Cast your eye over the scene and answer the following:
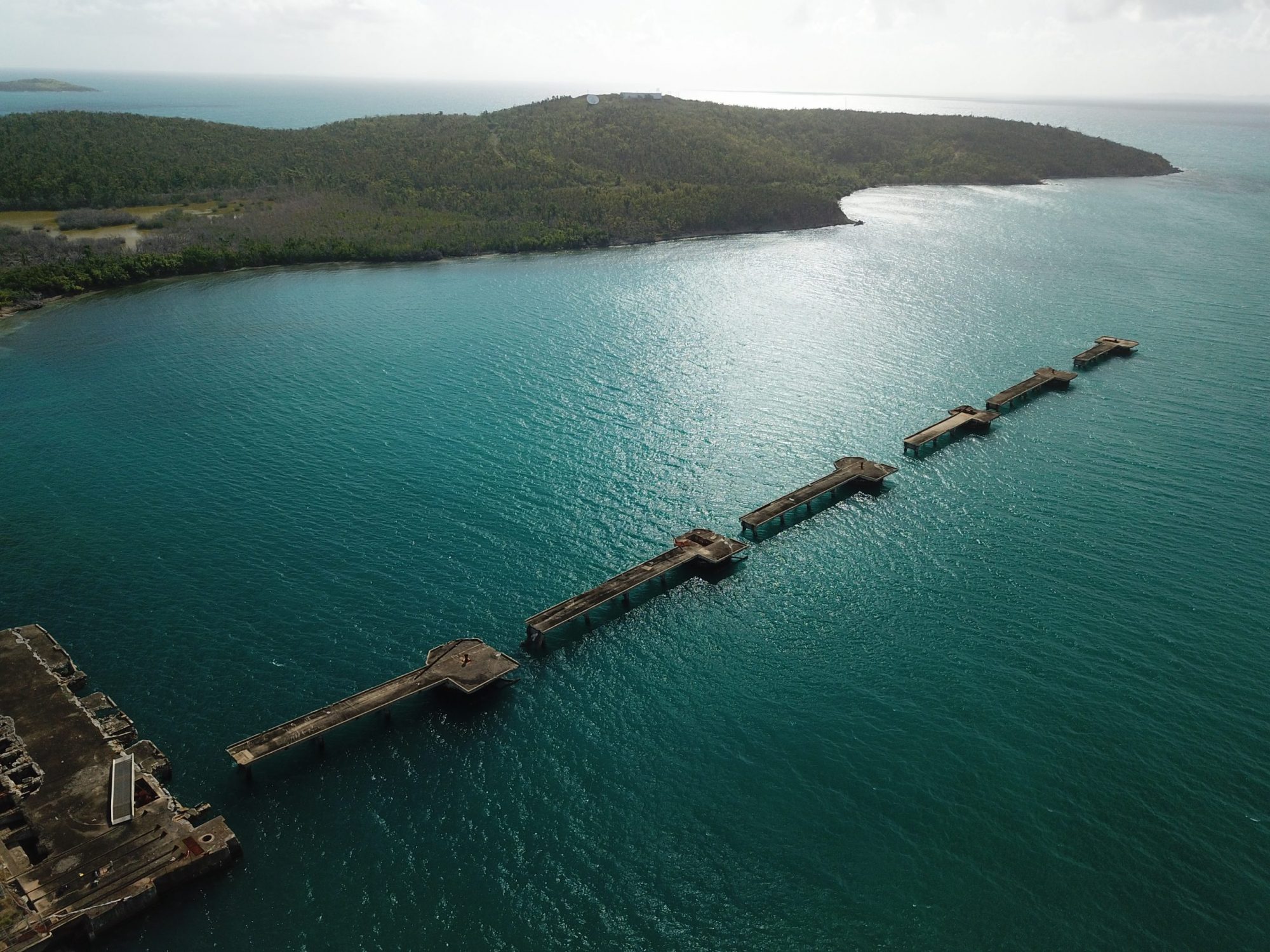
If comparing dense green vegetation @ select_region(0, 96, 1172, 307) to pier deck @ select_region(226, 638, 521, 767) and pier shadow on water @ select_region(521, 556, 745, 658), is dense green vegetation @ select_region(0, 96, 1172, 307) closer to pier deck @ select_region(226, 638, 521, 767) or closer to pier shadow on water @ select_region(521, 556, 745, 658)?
pier shadow on water @ select_region(521, 556, 745, 658)

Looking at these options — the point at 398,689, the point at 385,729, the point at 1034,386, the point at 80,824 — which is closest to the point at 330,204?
the point at 1034,386

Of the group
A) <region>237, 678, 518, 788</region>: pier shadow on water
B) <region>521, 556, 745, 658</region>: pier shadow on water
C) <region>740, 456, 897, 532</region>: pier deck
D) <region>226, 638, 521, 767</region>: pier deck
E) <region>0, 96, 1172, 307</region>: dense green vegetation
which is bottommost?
<region>521, 556, 745, 658</region>: pier shadow on water

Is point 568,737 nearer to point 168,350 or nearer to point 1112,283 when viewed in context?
point 168,350

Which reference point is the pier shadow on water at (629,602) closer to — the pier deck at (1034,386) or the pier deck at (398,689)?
the pier deck at (398,689)

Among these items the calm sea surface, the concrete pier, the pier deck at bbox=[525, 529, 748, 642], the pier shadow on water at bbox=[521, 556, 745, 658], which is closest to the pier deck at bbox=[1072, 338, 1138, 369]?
the calm sea surface

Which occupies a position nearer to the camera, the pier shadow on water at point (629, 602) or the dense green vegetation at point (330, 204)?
the pier shadow on water at point (629, 602)

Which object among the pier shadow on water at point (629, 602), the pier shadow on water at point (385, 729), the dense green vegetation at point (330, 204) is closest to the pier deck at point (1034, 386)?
the pier shadow on water at point (629, 602)

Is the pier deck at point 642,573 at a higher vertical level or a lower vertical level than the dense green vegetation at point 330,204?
lower
